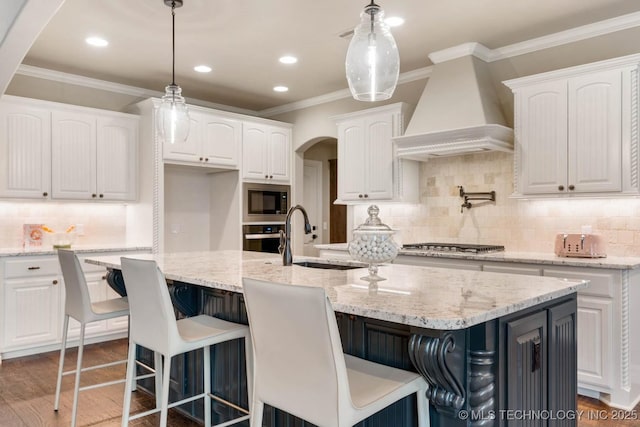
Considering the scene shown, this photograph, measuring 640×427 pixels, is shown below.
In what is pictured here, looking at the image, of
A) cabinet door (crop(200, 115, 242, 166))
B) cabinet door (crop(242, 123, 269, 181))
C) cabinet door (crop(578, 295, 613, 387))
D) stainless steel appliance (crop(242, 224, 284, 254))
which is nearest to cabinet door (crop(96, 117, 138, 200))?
cabinet door (crop(200, 115, 242, 166))

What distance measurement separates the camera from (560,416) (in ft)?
6.53

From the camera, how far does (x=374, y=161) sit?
482 centimetres

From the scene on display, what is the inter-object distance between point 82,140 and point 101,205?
762 mm

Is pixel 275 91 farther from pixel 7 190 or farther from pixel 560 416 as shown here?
pixel 560 416

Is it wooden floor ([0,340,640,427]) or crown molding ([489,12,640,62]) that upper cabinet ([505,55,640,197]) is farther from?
wooden floor ([0,340,640,427])

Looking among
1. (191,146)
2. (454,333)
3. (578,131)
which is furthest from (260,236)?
(454,333)

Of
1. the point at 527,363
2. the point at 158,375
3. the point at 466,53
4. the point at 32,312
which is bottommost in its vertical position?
the point at 158,375

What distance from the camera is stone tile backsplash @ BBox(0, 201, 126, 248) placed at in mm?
4489

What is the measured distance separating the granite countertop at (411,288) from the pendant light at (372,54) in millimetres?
960

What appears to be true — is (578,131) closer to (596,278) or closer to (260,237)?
(596,278)

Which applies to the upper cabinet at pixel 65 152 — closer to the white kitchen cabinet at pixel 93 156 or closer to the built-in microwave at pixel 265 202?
the white kitchen cabinet at pixel 93 156

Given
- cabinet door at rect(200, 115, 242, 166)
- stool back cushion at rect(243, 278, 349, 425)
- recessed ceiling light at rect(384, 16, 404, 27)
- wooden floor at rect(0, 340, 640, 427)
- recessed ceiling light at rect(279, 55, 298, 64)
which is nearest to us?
stool back cushion at rect(243, 278, 349, 425)

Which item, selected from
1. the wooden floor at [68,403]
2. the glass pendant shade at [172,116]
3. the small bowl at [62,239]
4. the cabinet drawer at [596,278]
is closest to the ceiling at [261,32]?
the glass pendant shade at [172,116]

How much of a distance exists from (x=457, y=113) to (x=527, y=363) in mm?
2731
